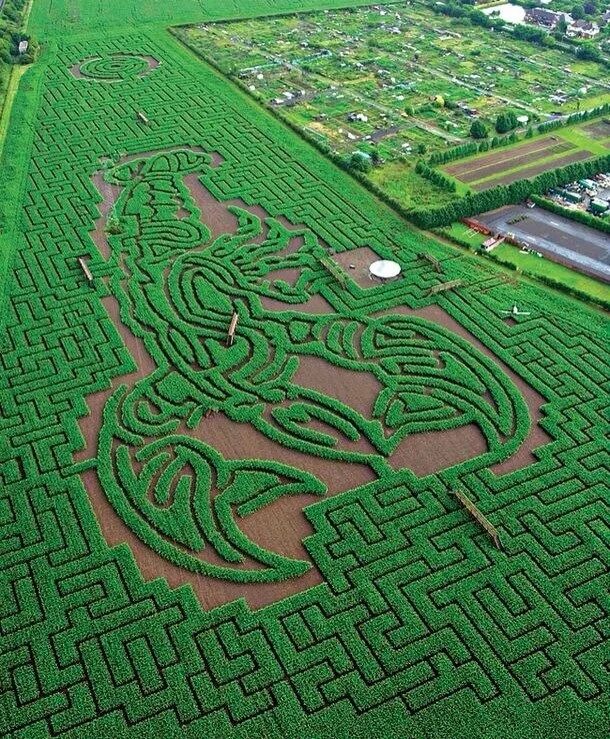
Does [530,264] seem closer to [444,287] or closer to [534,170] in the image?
[444,287]

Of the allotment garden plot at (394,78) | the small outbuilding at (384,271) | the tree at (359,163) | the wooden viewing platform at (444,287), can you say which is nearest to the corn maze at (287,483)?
the wooden viewing platform at (444,287)

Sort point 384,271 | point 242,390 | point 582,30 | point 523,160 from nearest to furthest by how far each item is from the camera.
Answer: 1. point 242,390
2. point 384,271
3. point 523,160
4. point 582,30

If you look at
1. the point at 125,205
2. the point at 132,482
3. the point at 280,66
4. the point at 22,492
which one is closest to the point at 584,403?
the point at 132,482

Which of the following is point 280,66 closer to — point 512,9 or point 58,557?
point 512,9

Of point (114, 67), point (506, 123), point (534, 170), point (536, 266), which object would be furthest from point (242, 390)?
point (114, 67)

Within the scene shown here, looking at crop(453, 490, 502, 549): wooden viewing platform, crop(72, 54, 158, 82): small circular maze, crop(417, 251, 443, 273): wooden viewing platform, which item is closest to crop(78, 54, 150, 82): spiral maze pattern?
crop(72, 54, 158, 82): small circular maze

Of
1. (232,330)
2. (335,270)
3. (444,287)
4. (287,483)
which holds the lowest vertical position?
(287,483)

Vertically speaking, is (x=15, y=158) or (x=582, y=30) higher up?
(x=582, y=30)

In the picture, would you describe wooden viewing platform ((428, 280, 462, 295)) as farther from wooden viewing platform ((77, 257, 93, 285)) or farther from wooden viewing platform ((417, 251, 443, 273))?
wooden viewing platform ((77, 257, 93, 285))
